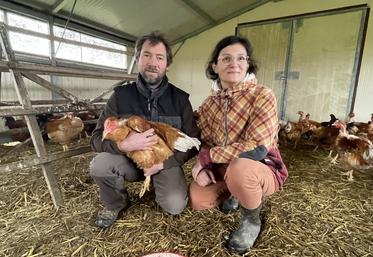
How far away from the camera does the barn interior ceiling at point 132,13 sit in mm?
3701

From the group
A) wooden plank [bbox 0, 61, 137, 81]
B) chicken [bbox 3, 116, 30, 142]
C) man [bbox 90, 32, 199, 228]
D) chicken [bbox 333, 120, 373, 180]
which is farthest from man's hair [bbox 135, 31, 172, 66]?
chicken [bbox 3, 116, 30, 142]

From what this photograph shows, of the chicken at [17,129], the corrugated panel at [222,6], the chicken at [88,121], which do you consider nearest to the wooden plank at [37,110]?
the chicken at [88,121]

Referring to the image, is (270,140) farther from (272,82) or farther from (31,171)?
(272,82)

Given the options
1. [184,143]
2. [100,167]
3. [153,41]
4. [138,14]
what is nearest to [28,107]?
[100,167]

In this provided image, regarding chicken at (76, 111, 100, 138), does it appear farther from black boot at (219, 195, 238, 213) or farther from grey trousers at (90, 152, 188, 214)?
black boot at (219, 195, 238, 213)

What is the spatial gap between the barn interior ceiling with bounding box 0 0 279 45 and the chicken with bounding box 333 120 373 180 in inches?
144

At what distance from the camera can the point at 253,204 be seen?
1288mm

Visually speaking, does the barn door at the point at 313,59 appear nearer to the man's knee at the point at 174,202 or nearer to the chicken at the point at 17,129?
the man's knee at the point at 174,202

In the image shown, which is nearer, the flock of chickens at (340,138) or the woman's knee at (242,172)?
the woman's knee at (242,172)

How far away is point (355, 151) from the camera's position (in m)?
2.52

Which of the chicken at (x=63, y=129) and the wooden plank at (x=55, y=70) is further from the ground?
the wooden plank at (x=55, y=70)

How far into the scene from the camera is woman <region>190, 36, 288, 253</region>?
4.11 ft

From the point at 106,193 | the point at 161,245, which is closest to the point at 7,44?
the point at 106,193

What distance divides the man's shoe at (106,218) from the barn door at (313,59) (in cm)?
487
